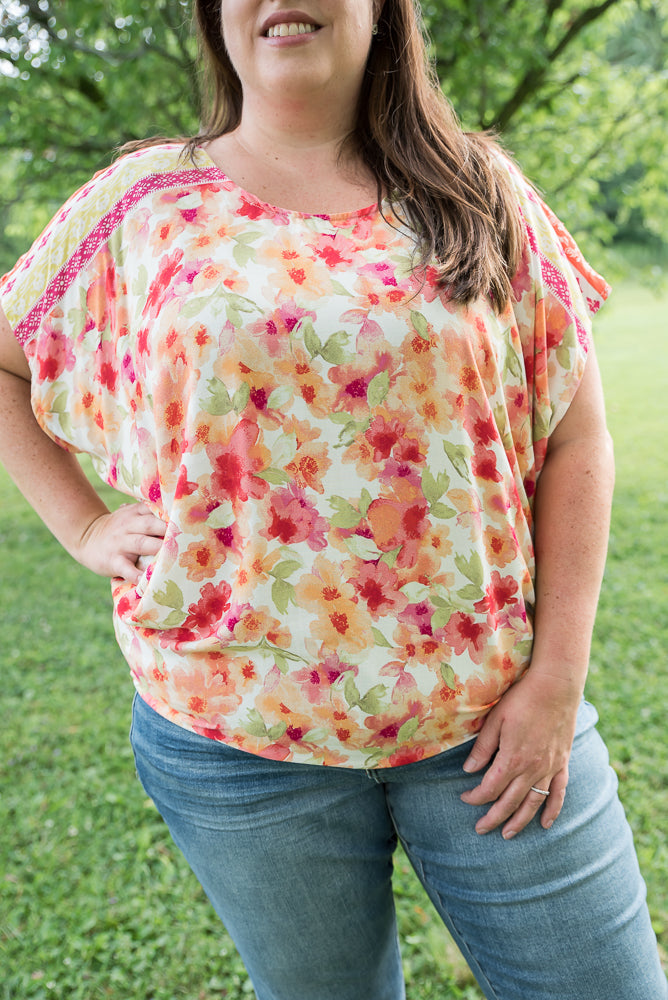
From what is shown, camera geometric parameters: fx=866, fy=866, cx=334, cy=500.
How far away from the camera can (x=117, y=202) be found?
145 cm

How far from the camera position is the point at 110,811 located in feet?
12.1

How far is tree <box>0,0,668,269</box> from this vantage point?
459 centimetres

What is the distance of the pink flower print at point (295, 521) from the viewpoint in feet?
4.33

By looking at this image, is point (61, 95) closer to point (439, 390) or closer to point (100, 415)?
point (100, 415)

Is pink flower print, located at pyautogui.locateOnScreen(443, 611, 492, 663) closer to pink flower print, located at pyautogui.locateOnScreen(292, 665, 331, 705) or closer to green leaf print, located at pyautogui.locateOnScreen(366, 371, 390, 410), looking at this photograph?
pink flower print, located at pyautogui.locateOnScreen(292, 665, 331, 705)

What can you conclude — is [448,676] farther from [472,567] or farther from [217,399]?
[217,399]

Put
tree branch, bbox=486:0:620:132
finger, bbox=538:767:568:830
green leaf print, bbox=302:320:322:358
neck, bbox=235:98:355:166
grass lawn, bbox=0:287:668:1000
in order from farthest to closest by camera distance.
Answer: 1. tree branch, bbox=486:0:620:132
2. grass lawn, bbox=0:287:668:1000
3. neck, bbox=235:98:355:166
4. finger, bbox=538:767:568:830
5. green leaf print, bbox=302:320:322:358

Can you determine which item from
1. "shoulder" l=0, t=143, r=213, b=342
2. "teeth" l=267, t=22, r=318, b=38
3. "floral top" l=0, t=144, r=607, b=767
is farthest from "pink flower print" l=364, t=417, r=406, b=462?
"teeth" l=267, t=22, r=318, b=38

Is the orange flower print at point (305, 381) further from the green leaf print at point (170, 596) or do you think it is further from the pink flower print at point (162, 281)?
the green leaf print at point (170, 596)

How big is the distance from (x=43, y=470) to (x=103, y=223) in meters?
0.51

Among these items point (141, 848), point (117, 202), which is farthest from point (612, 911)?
point (141, 848)

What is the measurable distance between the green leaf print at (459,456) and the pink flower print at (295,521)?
0.22m

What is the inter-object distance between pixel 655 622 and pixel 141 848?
3271 millimetres

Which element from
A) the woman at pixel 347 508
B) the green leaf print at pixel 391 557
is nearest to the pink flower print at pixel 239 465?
the woman at pixel 347 508
